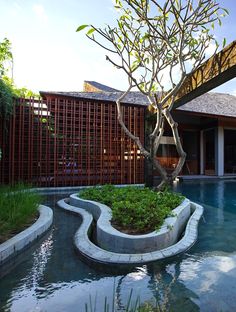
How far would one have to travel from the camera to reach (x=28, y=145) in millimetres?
7789

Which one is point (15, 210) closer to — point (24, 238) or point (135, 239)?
point (24, 238)

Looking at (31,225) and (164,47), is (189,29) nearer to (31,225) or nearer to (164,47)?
(164,47)

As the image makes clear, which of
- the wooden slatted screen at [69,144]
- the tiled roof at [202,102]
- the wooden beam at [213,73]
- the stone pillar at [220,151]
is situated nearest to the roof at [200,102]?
the tiled roof at [202,102]

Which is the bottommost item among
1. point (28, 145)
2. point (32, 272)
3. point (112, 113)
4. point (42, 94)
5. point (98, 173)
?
point (32, 272)

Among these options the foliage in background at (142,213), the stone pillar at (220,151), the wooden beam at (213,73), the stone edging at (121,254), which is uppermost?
the wooden beam at (213,73)

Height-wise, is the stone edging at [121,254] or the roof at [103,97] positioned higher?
the roof at [103,97]

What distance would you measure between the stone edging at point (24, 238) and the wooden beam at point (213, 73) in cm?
441

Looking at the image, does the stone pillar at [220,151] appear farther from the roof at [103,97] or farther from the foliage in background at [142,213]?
the foliage in background at [142,213]

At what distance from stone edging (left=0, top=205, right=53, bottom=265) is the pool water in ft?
0.36

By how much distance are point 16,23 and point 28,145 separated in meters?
3.82

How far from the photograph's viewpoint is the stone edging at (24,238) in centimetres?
282

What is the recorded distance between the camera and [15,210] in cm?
379

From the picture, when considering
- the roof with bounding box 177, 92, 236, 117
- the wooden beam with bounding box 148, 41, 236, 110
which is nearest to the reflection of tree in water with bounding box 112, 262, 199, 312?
the wooden beam with bounding box 148, 41, 236, 110

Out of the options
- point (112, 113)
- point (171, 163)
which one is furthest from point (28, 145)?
point (171, 163)
